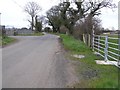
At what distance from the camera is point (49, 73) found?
966cm

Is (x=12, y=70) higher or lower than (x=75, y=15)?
lower

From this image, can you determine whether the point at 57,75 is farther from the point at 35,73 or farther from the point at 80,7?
the point at 80,7

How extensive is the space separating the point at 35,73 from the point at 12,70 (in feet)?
3.83

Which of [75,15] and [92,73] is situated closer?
[92,73]

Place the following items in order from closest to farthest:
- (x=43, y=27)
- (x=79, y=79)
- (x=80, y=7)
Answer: (x=79, y=79), (x=80, y=7), (x=43, y=27)

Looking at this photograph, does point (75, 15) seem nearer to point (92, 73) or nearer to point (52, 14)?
point (92, 73)

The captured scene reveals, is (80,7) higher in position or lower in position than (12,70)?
higher

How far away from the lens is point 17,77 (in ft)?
29.0

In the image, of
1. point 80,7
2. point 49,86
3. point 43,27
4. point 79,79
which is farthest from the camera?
point 43,27

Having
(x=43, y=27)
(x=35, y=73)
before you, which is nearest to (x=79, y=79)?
(x=35, y=73)

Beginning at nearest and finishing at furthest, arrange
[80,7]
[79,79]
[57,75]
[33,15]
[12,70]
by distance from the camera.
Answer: [79,79] → [57,75] → [12,70] → [80,7] → [33,15]

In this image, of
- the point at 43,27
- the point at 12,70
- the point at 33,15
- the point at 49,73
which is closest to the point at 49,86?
the point at 49,73

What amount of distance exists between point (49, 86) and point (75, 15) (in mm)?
39612

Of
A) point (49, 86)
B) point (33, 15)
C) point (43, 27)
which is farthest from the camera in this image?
point (43, 27)
